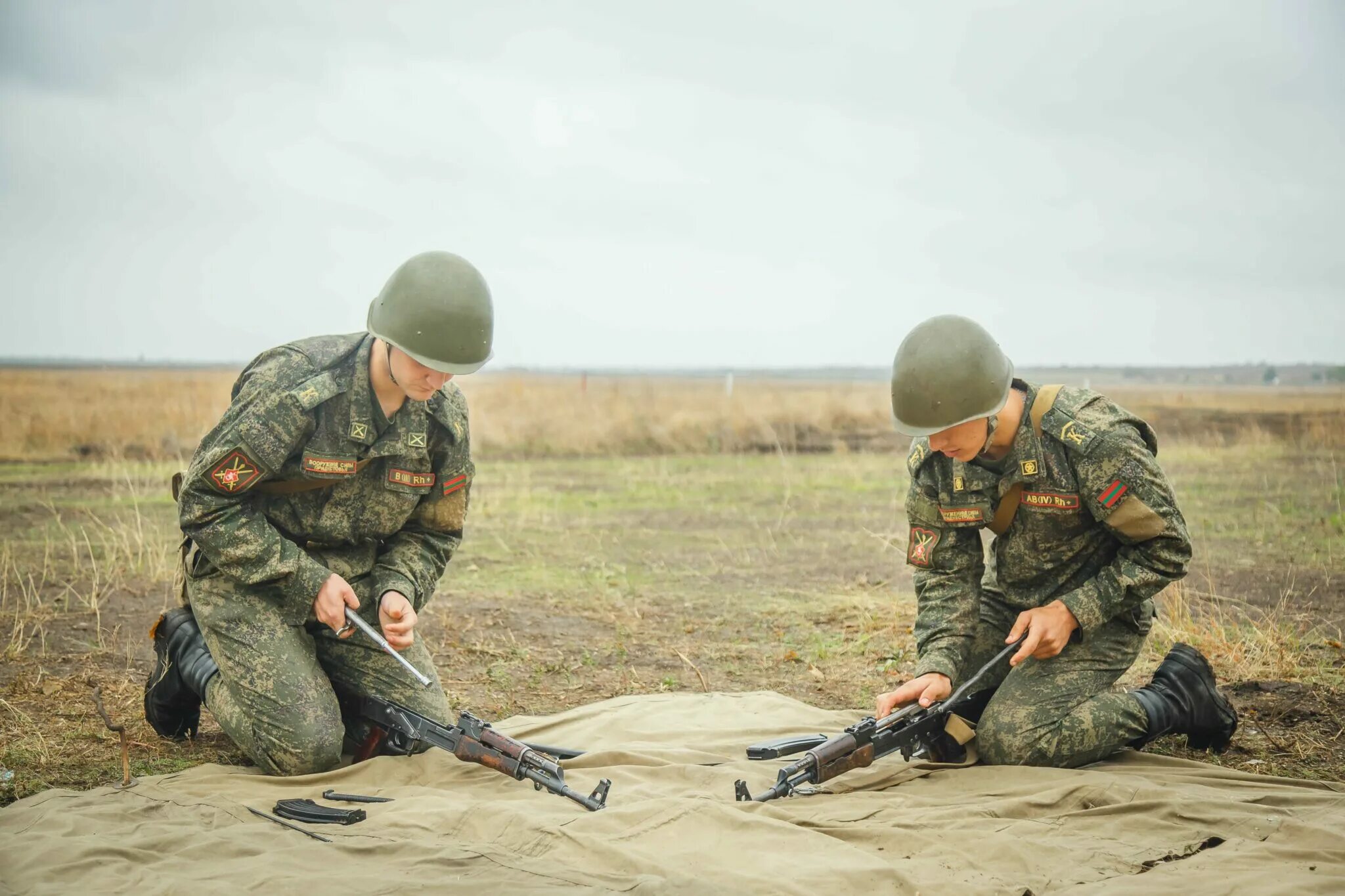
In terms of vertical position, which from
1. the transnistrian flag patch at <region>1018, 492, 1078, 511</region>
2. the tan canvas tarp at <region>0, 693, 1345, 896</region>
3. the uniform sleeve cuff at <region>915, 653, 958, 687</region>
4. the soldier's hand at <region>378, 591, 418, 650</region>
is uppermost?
the transnistrian flag patch at <region>1018, 492, 1078, 511</region>

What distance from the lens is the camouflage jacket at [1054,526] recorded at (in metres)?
4.42

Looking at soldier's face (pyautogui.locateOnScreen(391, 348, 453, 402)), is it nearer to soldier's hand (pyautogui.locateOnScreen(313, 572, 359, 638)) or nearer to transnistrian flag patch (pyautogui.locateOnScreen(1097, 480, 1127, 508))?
soldier's hand (pyautogui.locateOnScreen(313, 572, 359, 638))

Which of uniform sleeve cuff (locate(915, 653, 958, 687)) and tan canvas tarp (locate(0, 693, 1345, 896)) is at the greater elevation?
uniform sleeve cuff (locate(915, 653, 958, 687))

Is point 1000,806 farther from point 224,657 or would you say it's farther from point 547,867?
point 224,657

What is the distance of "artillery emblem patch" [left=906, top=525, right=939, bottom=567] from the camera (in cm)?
477

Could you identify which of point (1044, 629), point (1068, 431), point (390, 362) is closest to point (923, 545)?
point (1044, 629)

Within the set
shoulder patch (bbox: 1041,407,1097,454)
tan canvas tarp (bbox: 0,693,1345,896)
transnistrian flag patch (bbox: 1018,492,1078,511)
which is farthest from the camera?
transnistrian flag patch (bbox: 1018,492,1078,511)

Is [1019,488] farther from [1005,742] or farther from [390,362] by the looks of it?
[390,362]

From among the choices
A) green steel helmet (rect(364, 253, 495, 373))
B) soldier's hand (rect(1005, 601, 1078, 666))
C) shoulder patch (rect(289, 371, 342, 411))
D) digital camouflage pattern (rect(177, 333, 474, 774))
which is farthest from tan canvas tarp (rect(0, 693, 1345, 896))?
green steel helmet (rect(364, 253, 495, 373))

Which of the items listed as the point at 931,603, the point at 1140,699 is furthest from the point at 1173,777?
the point at 931,603

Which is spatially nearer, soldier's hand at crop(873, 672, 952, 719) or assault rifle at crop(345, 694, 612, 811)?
assault rifle at crop(345, 694, 612, 811)

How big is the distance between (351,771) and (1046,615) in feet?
9.01

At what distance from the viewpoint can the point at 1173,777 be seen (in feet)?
13.9

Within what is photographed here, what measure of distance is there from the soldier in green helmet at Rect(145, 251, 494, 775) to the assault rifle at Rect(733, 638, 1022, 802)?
1454 millimetres
